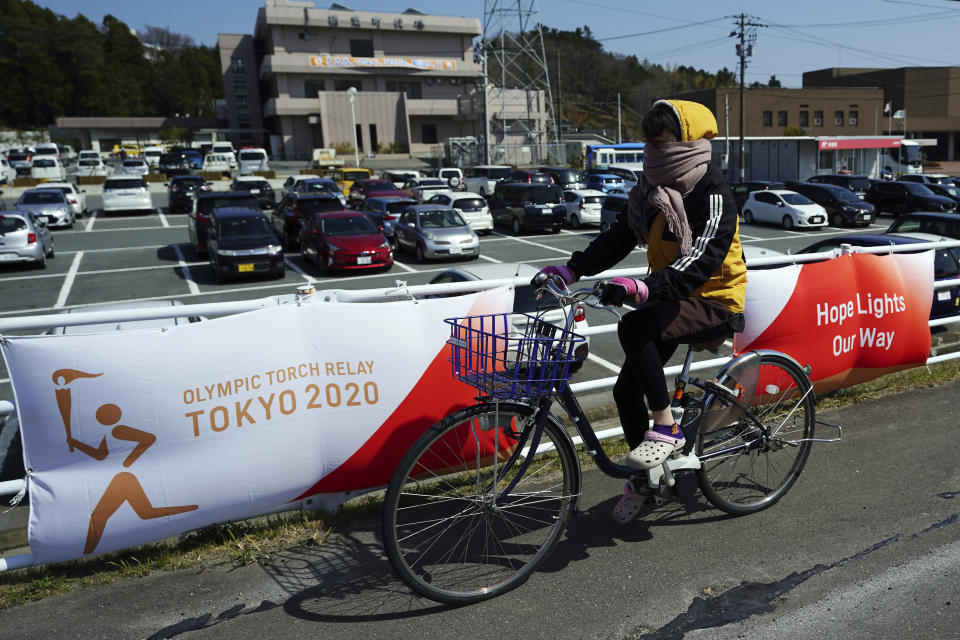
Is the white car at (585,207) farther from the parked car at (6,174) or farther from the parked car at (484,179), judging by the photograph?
the parked car at (6,174)

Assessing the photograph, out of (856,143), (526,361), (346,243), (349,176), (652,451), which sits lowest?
(652,451)

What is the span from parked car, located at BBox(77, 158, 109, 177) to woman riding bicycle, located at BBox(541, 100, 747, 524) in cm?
6392

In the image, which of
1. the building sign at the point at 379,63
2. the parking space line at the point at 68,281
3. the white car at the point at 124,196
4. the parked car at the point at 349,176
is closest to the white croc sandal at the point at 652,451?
the parking space line at the point at 68,281

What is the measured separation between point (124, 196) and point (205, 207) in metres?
14.2

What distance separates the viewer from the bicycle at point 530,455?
3.32 metres

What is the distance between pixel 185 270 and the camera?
22.4m

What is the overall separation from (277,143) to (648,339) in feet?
267

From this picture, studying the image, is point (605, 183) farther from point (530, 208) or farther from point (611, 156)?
point (611, 156)

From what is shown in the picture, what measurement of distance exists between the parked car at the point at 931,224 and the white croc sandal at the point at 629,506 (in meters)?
16.0

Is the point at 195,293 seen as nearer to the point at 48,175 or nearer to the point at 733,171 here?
the point at 48,175

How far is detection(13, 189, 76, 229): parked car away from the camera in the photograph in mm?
31000

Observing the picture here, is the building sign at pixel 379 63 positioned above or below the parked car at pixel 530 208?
above

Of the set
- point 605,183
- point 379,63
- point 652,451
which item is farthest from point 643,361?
point 379,63

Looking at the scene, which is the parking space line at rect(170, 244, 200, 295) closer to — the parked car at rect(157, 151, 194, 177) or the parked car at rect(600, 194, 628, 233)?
the parked car at rect(600, 194, 628, 233)
